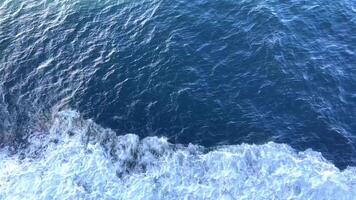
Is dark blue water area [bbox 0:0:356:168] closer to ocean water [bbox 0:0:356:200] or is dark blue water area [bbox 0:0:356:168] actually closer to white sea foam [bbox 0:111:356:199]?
ocean water [bbox 0:0:356:200]

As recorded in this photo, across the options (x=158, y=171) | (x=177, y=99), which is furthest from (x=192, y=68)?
(x=158, y=171)

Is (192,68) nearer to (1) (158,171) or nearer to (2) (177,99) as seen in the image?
(2) (177,99)

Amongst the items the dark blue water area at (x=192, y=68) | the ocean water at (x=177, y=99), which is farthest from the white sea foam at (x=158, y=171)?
the dark blue water area at (x=192, y=68)

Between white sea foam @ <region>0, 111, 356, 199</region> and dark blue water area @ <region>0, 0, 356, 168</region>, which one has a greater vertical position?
dark blue water area @ <region>0, 0, 356, 168</region>

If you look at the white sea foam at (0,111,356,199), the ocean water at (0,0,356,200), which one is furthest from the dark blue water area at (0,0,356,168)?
the white sea foam at (0,111,356,199)

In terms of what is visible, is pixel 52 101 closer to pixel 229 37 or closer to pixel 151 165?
pixel 151 165

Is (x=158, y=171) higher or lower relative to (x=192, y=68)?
lower

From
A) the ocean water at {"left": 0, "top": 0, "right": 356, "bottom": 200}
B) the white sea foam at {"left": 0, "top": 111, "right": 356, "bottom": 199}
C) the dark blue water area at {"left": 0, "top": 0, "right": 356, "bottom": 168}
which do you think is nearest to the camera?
the white sea foam at {"left": 0, "top": 111, "right": 356, "bottom": 199}
